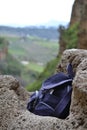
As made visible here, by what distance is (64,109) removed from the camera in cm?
305

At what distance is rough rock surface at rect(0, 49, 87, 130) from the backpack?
13cm

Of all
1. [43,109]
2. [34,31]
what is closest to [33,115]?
[43,109]

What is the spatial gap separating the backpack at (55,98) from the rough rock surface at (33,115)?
0.13 m

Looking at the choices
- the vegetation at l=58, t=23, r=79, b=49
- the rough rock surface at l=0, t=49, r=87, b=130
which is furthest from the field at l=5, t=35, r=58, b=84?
the rough rock surface at l=0, t=49, r=87, b=130

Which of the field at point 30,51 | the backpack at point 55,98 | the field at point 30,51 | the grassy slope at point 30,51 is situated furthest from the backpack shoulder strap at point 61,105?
the grassy slope at point 30,51

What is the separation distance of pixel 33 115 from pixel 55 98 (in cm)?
23

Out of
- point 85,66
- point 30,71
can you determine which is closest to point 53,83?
point 85,66

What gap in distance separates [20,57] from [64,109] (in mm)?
72922

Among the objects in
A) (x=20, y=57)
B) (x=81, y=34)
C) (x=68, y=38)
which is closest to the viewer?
(x=81, y=34)

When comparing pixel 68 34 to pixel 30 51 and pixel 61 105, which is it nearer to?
pixel 61 105

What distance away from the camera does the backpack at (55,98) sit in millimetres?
3070

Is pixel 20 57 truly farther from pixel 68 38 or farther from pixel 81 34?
pixel 81 34

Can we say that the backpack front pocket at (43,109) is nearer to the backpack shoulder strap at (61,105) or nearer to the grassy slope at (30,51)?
the backpack shoulder strap at (61,105)

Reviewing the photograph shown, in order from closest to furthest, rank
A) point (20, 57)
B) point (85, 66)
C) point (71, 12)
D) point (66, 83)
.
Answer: point (85, 66), point (66, 83), point (71, 12), point (20, 57)
